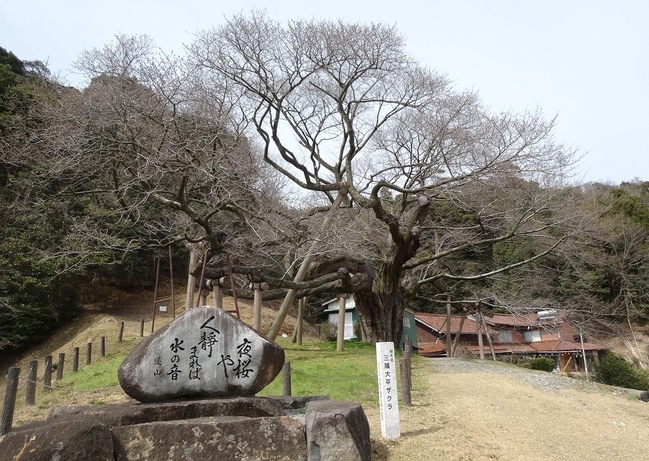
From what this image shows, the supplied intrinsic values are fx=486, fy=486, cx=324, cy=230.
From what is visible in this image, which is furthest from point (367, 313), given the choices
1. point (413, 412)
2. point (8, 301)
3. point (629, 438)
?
point (8, 301)

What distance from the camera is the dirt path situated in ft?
20.9

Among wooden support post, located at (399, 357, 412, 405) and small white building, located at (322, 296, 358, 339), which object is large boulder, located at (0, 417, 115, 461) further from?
small white building, located at (322, 296, 358, 339)

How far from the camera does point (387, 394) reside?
22.0ft

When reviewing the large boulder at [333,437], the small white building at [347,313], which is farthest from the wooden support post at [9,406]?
the small white building at [347,313]

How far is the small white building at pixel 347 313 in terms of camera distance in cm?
3062

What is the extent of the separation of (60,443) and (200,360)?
2016mm

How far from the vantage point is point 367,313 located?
699 inches

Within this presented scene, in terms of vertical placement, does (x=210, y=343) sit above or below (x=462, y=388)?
above

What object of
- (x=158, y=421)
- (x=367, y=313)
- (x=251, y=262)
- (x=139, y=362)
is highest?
(x=251, y=262)

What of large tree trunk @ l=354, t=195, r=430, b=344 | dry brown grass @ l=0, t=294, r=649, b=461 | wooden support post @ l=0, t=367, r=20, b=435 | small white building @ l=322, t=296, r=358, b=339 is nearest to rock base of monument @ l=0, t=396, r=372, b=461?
dry brown grass @ l=0, t=294, r=649, b=461

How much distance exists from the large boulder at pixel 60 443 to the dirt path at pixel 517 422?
329cm

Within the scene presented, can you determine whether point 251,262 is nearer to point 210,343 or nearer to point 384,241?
point 384,241

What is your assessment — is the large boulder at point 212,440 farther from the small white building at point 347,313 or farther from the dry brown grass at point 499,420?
the small white building at point 347,313

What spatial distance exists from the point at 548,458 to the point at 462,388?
197 inches
